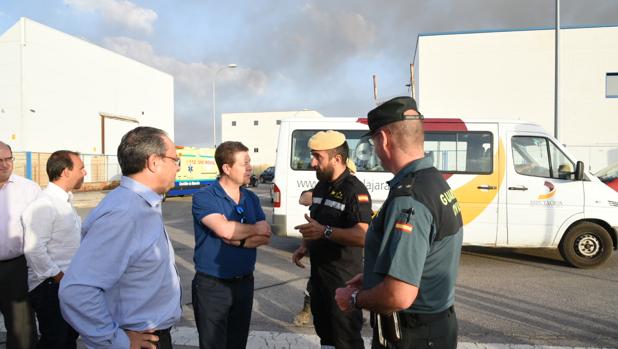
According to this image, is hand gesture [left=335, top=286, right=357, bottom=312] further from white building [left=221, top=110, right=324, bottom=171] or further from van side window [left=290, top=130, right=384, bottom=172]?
white building [left=221, top=110, right=324, bottom=171]

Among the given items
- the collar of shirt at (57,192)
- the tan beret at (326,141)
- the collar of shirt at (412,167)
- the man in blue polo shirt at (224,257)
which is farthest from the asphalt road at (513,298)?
the collar of shirt at (412,167)

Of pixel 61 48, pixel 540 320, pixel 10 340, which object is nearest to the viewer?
pixel 10 340

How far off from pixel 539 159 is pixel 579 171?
2.09 ft

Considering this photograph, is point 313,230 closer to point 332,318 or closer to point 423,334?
point 332,318

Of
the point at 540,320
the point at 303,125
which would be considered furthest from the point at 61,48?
the point at 540,320

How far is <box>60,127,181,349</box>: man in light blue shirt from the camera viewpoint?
1.77 metres

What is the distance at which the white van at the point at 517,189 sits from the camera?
291 inches

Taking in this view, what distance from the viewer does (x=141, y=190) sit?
201 cm

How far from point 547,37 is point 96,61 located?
96.9 feet

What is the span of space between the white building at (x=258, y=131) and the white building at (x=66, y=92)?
30.6 meters

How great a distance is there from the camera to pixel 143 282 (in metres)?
1.96

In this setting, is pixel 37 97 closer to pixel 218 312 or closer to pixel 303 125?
pixel 303 125

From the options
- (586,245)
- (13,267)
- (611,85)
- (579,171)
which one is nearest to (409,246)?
(13,267)

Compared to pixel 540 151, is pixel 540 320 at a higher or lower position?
lower
